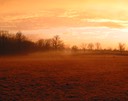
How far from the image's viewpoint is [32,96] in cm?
1719

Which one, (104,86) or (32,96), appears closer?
(32,96)

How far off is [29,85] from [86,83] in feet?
14.5

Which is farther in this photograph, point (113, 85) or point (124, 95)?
point (113, 85)

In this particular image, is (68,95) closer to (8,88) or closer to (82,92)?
(82,92)

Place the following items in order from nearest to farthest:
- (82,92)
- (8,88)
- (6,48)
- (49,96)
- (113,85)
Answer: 1. (49,96)
2. (82,92)
3. (8,88)
4. (113,85)
5. (6,48)

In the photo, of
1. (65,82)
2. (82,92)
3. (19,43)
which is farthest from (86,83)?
(19,43)

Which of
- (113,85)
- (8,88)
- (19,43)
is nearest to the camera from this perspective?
(8,88)

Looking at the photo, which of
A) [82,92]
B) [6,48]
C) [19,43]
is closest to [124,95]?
[82,92]

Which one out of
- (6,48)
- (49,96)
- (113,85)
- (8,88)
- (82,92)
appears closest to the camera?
(49,96)

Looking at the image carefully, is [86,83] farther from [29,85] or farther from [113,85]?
[29,85]

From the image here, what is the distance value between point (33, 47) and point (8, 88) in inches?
3755

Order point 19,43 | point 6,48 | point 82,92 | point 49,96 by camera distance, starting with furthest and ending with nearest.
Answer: point 19,43 → point 6,48 → point 82,92 → point 49,96

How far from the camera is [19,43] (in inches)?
4355

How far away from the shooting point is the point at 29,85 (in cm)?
2109
